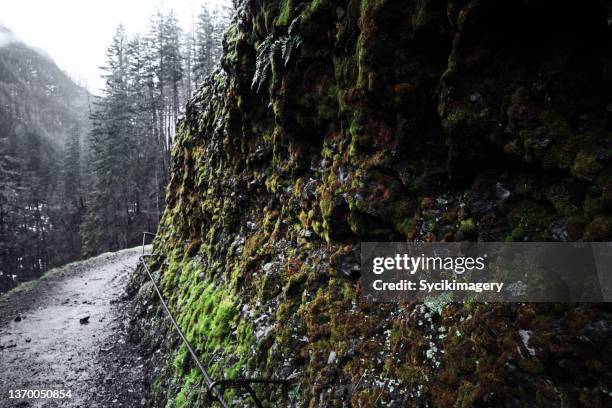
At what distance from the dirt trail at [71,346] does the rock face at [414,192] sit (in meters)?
1.97

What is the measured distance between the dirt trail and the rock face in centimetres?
197

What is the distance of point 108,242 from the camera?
104 feet

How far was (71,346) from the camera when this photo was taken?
31.6 feet

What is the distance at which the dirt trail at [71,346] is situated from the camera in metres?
7.23

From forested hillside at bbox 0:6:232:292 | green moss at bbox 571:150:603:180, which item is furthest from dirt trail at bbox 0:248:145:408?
forested hillside at bbox 0:6:232:292

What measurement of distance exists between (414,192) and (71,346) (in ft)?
35.4

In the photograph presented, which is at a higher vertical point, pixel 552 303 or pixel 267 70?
pixel 267 70

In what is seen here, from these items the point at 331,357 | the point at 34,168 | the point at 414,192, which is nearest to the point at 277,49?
the point at 414,192

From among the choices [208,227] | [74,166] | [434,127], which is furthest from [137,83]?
[434,127]

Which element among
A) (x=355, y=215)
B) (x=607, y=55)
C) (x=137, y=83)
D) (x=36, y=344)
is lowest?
(x=36, y=344)

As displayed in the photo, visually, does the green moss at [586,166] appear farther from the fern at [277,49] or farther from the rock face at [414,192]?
the fern at [277,49]

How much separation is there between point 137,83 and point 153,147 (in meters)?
7.45

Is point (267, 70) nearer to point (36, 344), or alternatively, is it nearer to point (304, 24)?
point (304, 24)

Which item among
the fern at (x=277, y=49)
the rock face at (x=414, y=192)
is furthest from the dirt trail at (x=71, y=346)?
the fern at (x=277, y=49)
